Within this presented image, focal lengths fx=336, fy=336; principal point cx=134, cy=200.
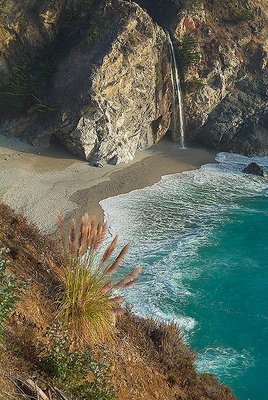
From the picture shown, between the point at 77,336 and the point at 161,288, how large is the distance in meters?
5.73

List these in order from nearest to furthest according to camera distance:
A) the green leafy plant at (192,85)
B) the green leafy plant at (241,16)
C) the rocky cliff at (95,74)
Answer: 1. the rocky cliff at (95,74)
2. the green leafy plant at (192,85)
3. the green leafy plant at (241,16)

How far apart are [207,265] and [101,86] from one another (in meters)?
13.1

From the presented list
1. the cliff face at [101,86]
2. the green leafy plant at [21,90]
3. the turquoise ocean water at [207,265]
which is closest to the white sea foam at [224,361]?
the turquoise ocean water at [207,265]

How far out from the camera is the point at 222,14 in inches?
1138

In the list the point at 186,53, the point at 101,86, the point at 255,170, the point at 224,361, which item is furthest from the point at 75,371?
the point at 186,53

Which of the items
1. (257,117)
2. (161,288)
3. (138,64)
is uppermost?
(138,64)

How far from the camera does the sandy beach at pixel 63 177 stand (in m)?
14.2

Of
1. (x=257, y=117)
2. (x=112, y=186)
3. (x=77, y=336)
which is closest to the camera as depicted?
(x=77, y=336)

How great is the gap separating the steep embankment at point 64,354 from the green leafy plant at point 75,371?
14 millimetres

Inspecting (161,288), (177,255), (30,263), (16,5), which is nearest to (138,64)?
(16,5)

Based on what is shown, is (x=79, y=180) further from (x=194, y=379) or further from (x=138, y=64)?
(x=194, y=379)

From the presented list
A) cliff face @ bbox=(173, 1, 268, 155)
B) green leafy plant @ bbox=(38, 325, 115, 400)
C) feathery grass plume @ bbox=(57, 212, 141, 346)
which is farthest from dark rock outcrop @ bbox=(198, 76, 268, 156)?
green leafy plant @ bbox=(38, 325, 115, 400)

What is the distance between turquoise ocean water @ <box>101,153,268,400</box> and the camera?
8320 mm

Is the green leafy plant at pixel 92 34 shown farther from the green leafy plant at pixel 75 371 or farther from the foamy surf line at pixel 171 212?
the green leafy plant at pixel 75 371
